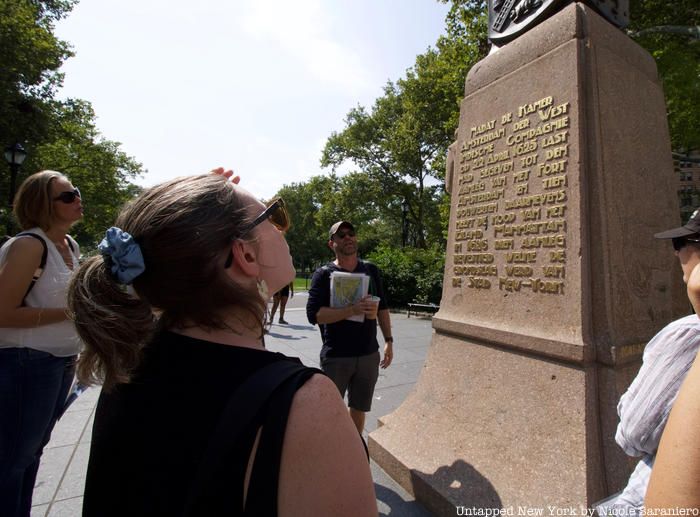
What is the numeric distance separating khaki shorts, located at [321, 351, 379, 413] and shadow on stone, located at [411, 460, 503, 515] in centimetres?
74

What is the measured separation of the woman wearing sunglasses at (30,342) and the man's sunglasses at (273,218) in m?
1.62

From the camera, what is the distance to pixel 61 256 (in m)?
2.45

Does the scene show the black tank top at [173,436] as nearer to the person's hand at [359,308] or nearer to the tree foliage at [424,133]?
the person's hand at [359,308]

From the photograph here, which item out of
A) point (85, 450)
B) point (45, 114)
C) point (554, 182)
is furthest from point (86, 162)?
point (554, 182)

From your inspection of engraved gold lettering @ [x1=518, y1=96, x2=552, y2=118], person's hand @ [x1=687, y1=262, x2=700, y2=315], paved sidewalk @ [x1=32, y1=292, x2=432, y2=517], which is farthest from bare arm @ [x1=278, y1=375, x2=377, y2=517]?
engraved gold lettering @ [x1=518, y1=96, x2=552, y2=118]

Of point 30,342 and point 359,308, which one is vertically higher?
point 359,308

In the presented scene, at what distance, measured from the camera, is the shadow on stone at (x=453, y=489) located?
2.56m

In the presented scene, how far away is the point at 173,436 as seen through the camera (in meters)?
0.91

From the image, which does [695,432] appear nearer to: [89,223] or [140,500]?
[140,500]

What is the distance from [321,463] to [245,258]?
0.58 metres

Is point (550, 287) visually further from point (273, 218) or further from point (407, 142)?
point (407, 142)

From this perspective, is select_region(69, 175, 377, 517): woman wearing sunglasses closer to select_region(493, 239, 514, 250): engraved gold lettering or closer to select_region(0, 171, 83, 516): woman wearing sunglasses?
select_region(0, 171, 83, 516): woman wearing sunglasses

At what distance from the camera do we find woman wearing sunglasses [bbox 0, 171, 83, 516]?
2.15 m


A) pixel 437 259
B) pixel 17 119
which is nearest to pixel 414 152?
pixel 437 259
